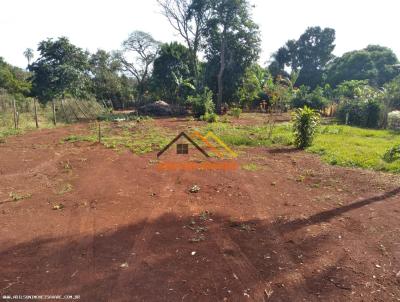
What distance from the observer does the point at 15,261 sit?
11.4 ft

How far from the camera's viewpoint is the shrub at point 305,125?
31.5 feet

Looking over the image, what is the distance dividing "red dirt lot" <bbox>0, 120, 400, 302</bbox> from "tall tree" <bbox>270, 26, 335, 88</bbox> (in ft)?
114

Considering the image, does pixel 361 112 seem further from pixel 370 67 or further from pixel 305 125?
pixel 370 67

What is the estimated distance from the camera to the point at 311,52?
38.6m

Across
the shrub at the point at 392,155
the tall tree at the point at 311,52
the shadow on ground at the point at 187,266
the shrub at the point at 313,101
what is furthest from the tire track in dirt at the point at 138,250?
the tall tree at the point at 311,52

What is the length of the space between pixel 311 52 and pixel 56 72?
33201 millimetres

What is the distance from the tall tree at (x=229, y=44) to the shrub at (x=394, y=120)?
11376 millimetres

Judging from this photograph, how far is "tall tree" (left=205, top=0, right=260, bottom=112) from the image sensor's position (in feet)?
70.7

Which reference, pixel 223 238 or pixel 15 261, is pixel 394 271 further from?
pixel 15 261

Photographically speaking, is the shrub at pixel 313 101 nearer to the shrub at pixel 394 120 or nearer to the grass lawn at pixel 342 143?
the shrub at pixel 394 120

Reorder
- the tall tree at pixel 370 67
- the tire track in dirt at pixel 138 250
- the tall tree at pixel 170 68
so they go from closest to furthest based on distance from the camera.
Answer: the tire track in dirt at pixel 138 250 < the tall tree at pixel 170 68 < the tall tree at pixel 370 67

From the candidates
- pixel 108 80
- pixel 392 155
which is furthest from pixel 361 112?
pixel 108 80

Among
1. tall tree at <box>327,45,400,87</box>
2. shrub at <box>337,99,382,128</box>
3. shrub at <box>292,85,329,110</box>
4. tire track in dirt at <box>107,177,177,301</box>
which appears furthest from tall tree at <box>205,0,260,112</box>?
tire track in dirt at <box>107,177,177,301</box>

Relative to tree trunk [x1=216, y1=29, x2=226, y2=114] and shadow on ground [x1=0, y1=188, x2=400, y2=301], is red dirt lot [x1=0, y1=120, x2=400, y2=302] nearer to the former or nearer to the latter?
shadow on ground [x1=0, y1=188, x2=400, y2=301]
